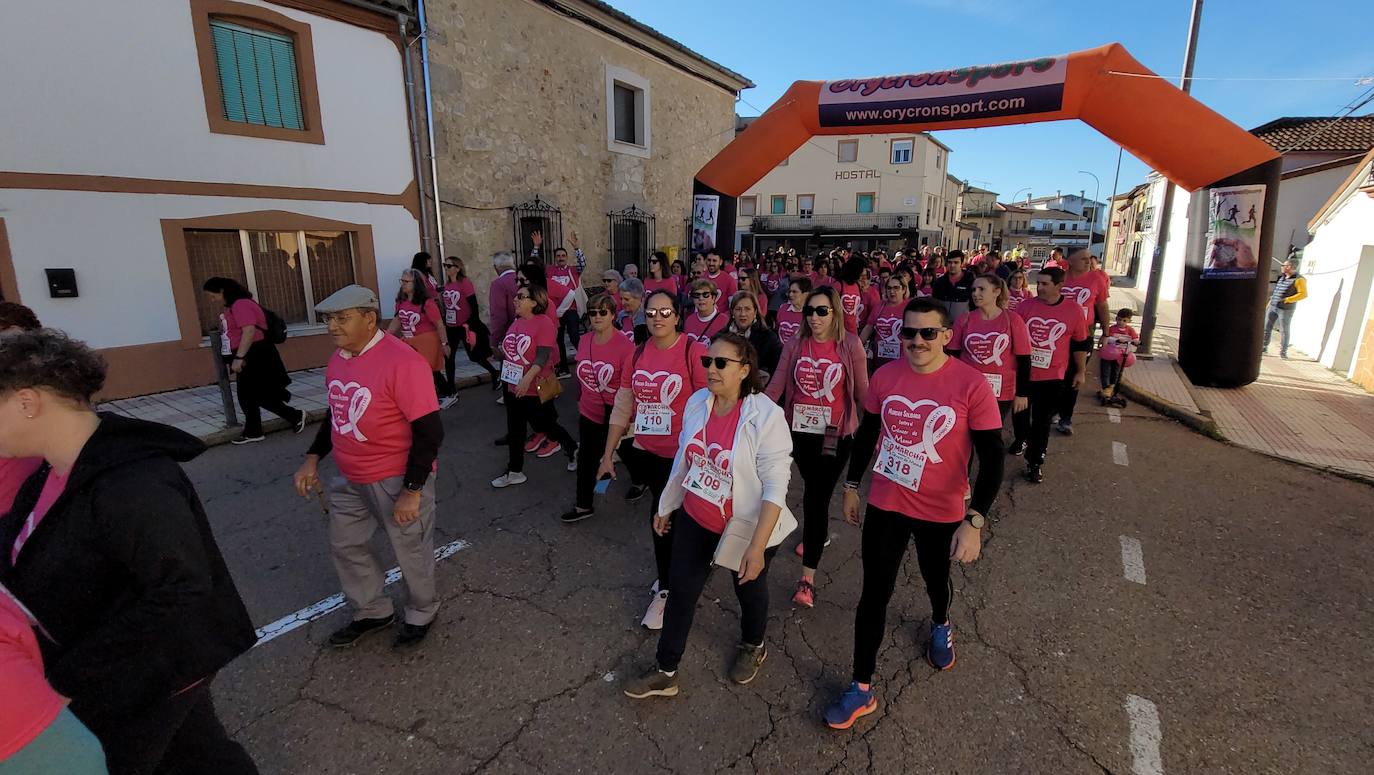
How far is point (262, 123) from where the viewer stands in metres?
8.71

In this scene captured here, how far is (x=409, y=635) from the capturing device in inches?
129

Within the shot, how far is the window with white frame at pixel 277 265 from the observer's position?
855 centimetres

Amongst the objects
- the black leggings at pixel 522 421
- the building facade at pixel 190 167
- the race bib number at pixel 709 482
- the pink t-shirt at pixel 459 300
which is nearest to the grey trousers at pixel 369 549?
the race bib number at pixel 709 482

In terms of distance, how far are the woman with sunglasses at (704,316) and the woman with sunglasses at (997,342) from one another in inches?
77.5

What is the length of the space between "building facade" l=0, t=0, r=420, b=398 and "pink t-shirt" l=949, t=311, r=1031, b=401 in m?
9.28

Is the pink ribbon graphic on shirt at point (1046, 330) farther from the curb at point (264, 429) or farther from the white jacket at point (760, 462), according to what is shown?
the curb at point (264, 429)

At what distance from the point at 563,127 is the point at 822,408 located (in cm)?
1163

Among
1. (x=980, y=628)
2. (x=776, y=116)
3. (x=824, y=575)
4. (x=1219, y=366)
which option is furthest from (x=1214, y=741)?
(x=776, y=116)

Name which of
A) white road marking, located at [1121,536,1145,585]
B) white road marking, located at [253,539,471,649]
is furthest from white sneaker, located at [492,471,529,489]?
white road marking, located at [1121,536,1145,585]

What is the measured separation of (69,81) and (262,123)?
1989mm

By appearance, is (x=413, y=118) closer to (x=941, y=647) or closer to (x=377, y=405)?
(x=377, y=405)

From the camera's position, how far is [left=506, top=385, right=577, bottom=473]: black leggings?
207 inches

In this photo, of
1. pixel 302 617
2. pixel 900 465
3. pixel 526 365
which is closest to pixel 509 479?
pixel 526 365

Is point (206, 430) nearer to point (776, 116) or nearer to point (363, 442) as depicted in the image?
point (363, 442)
